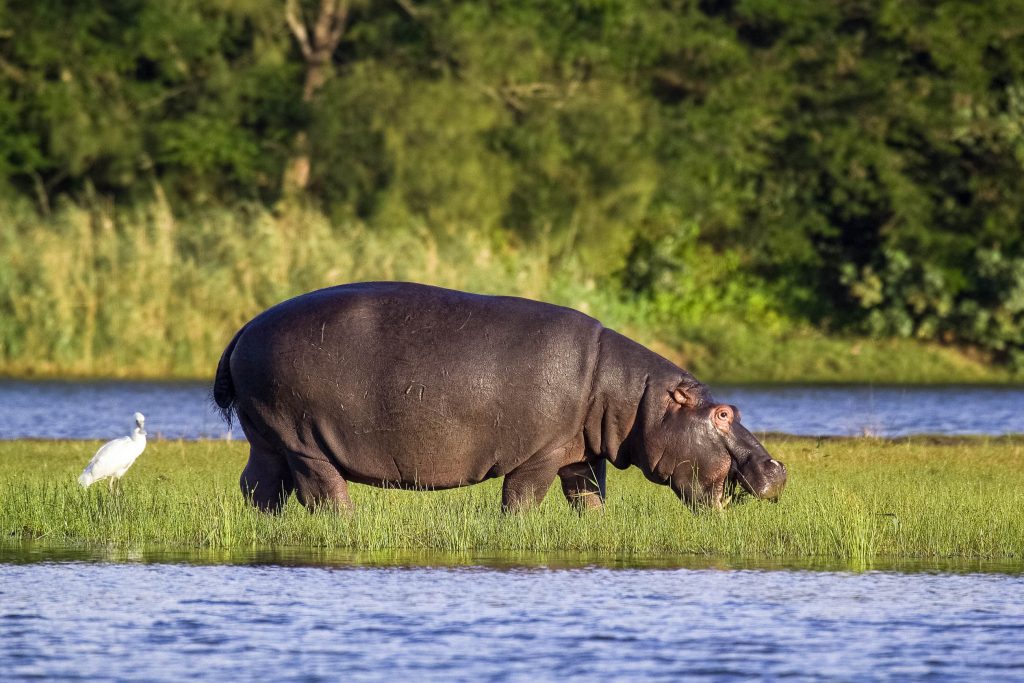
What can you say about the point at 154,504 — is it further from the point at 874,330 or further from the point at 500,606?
the point at 874,330

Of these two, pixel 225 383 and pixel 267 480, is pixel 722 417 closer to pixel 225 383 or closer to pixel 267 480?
pixel 267 480

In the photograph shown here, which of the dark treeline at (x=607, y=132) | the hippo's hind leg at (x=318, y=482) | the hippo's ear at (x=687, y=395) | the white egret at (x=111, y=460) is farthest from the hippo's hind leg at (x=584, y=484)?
the dark treeline at (x=607, y=132)

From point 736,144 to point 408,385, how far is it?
28.8 m

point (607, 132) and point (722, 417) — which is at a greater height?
point (607, 132)

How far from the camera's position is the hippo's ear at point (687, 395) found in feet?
37.0

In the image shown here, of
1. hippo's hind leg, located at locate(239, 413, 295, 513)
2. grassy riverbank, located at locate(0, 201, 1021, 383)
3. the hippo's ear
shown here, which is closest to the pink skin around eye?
the hippo's ear

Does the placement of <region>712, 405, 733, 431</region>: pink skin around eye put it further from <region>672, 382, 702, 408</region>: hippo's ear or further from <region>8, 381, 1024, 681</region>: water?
<region>8, 381, 1024, 681</region>: water

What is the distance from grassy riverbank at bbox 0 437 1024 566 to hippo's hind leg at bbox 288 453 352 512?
0.30 feet

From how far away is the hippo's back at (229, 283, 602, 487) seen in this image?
11.0 metres

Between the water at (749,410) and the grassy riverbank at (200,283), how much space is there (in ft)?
5.57

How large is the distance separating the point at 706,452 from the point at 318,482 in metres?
2.25

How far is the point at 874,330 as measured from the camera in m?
36.0

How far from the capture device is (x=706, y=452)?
11.3 meters

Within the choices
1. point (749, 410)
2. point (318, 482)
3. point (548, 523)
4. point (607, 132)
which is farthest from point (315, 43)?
point (548, 523)
